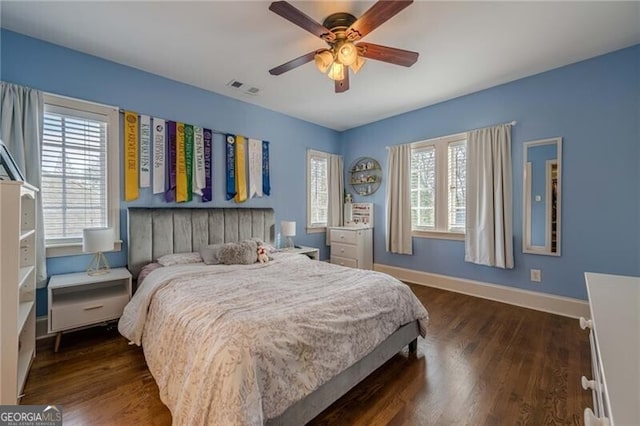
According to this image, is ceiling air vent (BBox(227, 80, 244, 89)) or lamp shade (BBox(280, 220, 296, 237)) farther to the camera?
lamp shade (BBox(280, 220, 296, 237))

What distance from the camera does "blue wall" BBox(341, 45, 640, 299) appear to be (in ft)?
8.60

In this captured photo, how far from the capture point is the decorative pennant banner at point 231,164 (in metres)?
3.62

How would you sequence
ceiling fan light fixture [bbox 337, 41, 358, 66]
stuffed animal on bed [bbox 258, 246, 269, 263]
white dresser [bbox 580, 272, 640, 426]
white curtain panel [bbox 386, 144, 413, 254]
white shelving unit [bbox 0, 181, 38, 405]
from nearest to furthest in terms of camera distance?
white dresser [bbox 580, 272, 640, 426]
white shelving unit [bbox 0, 181, 38, 405]
ceiling fan light fixture [bbox 337, 41, 358, 66]
stuffed animal on bed [bbox 258, 246, 269, 263]
white curtain panel [bbox 386, 144, 413, 254]

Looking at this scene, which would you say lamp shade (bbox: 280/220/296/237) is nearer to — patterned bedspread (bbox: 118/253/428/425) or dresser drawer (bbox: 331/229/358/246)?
dresser drawer (bbox: 331/229/358/246)

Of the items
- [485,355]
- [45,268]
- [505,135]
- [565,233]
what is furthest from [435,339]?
[45,268]

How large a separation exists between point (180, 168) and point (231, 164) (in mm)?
652

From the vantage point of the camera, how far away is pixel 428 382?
1.90 metres

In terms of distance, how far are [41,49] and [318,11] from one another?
2.54 m

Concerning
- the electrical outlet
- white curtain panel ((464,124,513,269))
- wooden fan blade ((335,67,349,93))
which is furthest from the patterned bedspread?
the electrical outlet

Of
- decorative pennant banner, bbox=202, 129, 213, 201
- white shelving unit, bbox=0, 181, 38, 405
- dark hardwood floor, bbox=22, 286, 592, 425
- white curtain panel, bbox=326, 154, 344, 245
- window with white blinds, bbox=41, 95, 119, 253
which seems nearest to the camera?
white shelving unit, bbox=0, 181, 38, 405

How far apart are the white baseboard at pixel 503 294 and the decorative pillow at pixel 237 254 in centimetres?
266

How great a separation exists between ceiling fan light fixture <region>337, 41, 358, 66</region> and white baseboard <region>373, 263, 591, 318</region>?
3257 mm

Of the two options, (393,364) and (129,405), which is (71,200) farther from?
(393,364)

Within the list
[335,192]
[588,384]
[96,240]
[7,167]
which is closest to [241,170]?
[96,240]
